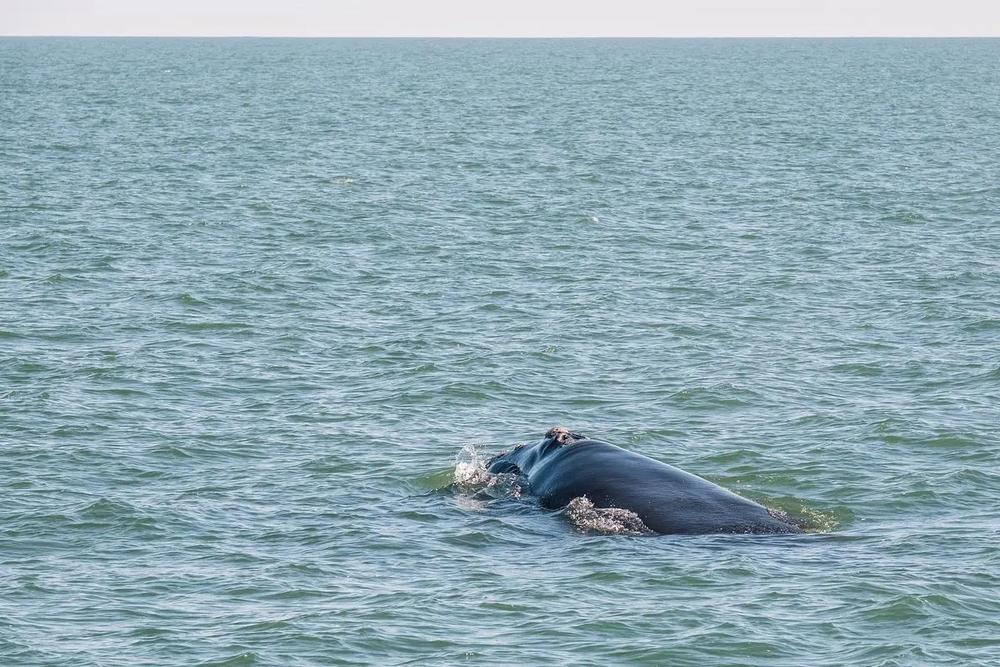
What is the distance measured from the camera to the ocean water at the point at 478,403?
21547 millimetres

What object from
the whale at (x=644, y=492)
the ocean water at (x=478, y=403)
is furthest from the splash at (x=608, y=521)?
the ocean water at (x=478, y=403)

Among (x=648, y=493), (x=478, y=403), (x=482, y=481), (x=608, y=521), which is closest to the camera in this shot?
(x=608, y=521)

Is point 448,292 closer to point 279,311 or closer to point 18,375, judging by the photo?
point 279,311

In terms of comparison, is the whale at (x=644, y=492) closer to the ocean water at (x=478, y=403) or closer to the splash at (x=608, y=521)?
the splash at (x=608, y=521)

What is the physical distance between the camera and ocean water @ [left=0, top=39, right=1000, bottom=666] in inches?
848

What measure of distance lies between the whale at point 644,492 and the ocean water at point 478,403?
45 centimetres

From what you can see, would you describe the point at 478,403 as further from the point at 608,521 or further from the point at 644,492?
the point at 608,521

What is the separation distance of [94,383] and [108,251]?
18081 millimetres

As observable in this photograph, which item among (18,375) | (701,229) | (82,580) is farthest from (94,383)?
(701,229)

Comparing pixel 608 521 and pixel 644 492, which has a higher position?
pixel 644 492

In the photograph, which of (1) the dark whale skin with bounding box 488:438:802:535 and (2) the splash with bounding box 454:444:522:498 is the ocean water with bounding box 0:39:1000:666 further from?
(1) the dark whale skin with bounding box 488:438:802:535

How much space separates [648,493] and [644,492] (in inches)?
2.5

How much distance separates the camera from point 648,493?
2452cm

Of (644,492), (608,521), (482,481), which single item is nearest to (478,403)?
(482,481)
